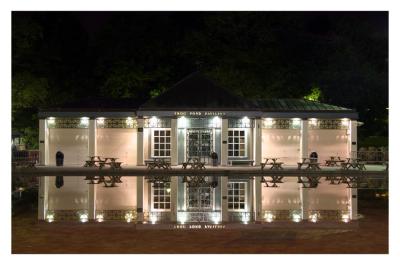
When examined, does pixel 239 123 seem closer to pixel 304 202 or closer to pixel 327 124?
pixel 327 124

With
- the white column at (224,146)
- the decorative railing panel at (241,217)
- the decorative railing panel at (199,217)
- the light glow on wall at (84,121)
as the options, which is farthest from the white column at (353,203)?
the light glow on wall at (84,121)

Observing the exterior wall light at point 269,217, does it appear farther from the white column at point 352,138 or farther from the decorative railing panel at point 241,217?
the white column at point 352,138

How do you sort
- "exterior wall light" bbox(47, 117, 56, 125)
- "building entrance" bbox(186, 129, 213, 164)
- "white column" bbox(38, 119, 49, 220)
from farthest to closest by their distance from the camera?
"exterior wall light" bbox(47, 117, 56, 125) → "building entrance" bbox(186, 129, 213, 164) → "white column" bbox(38, 119, 49, 220)

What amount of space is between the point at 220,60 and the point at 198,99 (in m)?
12.5

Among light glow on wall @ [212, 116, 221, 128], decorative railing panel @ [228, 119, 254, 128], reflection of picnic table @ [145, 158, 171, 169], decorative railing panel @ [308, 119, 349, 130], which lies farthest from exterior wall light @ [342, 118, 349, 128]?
reflection of picnic table @ [145, 158, 171, 169]

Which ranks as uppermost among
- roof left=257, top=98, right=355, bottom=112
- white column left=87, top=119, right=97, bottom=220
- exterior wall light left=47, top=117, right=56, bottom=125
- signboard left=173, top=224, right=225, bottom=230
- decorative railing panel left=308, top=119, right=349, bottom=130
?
roof left=257, top=98, right=355, bottom=112

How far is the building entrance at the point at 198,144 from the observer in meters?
31.8

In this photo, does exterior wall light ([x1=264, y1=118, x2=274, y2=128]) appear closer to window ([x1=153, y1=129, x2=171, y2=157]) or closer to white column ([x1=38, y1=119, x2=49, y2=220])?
window ([x1=153, y1=129, x2=171, y2=157])

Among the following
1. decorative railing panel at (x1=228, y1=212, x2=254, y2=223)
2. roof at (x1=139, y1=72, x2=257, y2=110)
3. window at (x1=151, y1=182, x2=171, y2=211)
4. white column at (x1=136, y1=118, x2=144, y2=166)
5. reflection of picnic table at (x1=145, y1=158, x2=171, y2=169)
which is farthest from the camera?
roof at (x1=139, y1=72, x2=257, y2=110)

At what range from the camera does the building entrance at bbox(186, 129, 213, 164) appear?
31.8 m

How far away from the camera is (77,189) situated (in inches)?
845

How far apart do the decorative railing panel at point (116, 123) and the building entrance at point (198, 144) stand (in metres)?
3.13

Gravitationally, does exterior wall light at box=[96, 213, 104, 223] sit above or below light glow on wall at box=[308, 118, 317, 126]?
below

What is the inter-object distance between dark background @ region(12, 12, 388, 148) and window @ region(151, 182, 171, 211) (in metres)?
18.4
